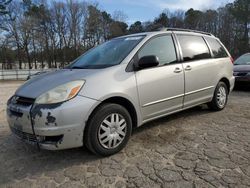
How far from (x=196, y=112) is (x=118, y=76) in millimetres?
2582

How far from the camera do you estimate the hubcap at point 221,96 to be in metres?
5.16

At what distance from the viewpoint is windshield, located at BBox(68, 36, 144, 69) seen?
3615mm

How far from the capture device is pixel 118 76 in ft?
10.8

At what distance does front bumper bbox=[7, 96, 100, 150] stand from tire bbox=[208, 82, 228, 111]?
299 cm

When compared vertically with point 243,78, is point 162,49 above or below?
above

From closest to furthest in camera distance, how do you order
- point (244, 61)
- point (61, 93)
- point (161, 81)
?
1. point (61, 93)
2. point (161, 81)
3. point (244, 61)

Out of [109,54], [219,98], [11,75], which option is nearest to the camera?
[109,54]

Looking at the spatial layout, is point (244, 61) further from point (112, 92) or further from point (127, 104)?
point (112, 92)

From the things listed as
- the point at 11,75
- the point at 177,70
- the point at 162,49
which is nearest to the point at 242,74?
the point at 177,70

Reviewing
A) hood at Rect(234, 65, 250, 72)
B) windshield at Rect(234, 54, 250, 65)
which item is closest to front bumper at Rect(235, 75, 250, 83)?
hood at Rect(234, 65, 250, 72)

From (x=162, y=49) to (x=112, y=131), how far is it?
64.4 inches

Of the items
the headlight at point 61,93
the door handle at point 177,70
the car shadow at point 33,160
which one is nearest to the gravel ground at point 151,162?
the car shadow at point 33,160

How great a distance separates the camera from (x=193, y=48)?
456 centimetres

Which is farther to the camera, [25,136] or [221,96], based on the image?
[221,96]
